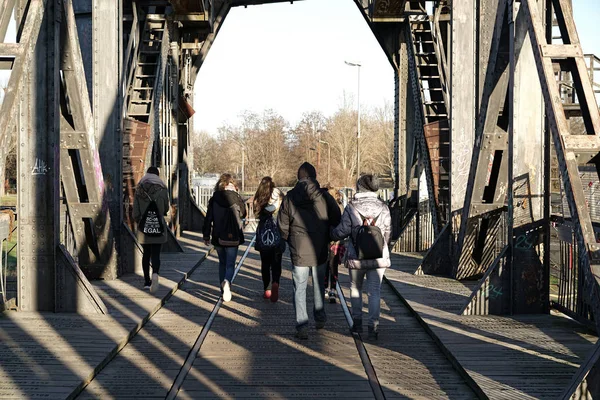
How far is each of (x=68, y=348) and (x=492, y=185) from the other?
23.3 ft

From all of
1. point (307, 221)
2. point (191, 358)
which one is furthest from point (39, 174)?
point (191, 358)

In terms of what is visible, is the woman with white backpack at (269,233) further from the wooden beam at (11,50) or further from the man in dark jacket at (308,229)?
the wooden beam at (11,50)

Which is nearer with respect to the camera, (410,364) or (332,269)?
(410,364)

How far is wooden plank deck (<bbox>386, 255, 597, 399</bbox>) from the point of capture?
735 cm

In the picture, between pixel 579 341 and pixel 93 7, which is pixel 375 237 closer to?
pixel 579 341

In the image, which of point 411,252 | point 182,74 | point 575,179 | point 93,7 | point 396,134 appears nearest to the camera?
point 575,179

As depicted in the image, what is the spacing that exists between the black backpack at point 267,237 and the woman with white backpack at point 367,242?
9.05 ft

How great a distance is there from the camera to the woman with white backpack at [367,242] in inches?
385

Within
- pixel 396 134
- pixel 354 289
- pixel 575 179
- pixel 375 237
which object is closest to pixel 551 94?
pixel 575 179

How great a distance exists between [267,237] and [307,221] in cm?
272

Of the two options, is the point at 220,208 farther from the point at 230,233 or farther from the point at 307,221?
the point at 307,221

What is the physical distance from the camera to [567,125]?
8.59 meters

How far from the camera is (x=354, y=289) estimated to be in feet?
33.0

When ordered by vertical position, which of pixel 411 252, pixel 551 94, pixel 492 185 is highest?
pixel 551 94
